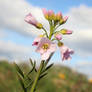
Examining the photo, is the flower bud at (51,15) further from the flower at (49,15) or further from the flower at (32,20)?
the flower at (32,20)

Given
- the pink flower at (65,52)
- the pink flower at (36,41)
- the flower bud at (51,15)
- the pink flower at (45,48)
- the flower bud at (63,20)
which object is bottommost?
the pink flower at (65,52)

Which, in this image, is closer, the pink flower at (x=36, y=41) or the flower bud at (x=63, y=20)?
the pink flower at (x=36, y=41)

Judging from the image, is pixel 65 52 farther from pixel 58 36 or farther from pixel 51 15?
pixel 51 15

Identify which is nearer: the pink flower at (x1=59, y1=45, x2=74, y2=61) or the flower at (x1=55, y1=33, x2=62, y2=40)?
the flower at (x1=55, y1=33, x2=62, y2=40)

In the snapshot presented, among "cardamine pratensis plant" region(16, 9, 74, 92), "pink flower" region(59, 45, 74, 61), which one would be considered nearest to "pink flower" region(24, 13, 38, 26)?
"cardamine pratensis plant" region(16, 9, 74, 92)

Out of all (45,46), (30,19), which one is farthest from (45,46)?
(30,19)

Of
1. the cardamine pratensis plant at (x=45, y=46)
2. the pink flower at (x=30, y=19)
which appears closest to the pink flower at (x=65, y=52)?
the cardamine pratensis plant at (x=45, y=46)

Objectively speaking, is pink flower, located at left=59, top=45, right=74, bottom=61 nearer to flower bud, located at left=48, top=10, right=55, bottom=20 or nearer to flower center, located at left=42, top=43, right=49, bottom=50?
flower center, located at left=42, top=43, right=49, bottom=50

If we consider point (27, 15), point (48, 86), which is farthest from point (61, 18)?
point (48, 86)
